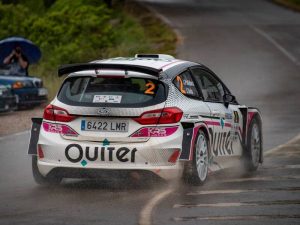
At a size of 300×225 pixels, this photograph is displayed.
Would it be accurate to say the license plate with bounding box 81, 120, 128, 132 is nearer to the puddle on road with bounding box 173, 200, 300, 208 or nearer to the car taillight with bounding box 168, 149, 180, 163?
the car taillight with bounding box 168, 149, 180, 163

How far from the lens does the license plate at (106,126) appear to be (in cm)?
1251

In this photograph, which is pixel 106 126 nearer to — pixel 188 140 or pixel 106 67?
pixel 106 67

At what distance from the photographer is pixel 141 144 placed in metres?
12.4

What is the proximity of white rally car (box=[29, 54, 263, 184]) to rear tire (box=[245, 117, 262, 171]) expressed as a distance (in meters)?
1.45

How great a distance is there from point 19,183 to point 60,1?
30233 mm

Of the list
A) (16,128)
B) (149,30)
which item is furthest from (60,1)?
(16,128)

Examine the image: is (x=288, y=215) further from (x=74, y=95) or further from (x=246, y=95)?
(x=246, y=95)

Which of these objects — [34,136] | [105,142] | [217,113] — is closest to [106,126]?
[105,142]

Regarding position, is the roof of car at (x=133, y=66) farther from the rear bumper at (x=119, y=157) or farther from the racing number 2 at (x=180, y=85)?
the rear bumper at (x=119, y=157)

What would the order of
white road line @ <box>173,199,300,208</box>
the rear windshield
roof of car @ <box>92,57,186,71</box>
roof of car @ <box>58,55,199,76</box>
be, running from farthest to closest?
roof of car @ <box>92,57,186,71</box> → roof of car @ <box>58,55,199,76</box> → the rear windshield → white road line @ <box>173,199,300,208</box>

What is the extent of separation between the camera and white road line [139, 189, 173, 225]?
33.6ft

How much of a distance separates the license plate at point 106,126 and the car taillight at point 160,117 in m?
0.16

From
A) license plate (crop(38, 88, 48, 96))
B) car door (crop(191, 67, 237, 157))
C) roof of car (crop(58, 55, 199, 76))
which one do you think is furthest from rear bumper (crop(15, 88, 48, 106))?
roof of car (crop(58, 55, 199, 76))

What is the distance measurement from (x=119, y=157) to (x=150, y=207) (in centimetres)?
130
